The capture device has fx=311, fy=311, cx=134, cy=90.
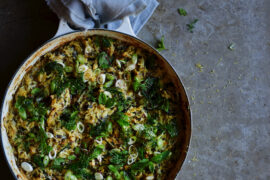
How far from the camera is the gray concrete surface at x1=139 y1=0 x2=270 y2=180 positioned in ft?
11.1

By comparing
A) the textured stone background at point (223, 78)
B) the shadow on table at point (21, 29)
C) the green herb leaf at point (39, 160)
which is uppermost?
the shadow on table at point (21, 29)

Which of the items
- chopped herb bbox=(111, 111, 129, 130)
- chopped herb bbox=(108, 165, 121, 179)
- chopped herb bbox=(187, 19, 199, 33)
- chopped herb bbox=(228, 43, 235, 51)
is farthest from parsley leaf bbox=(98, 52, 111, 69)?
chopped herb bbox=(228, 43, 235, 51)

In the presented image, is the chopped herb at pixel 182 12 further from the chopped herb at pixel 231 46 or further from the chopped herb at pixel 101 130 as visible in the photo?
the chopped herb at pixel 101 130

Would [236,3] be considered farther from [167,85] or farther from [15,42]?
[15,42]

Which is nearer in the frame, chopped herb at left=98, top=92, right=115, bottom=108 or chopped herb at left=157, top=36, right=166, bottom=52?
chopped herb at left=98, top=92, right=115, bottom=108

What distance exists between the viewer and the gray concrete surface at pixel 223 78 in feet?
11.1

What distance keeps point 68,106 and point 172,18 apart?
4.82 feet

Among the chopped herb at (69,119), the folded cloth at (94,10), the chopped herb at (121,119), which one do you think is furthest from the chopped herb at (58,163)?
the folded cloth at (94,10)

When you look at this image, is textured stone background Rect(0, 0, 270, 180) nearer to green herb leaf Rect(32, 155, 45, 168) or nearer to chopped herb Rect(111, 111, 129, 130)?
chopped herb Rect(111, 111, 129, 130)

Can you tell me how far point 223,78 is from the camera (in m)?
3.44

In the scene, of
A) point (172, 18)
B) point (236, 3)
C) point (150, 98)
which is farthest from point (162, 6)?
point (150, 98)

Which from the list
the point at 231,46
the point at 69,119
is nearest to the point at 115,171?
the point at 69,119

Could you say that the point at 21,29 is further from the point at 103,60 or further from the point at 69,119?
the point at 69,119

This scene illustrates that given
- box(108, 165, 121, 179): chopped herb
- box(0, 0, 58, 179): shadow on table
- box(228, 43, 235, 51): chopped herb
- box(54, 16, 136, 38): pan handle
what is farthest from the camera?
box(228, 43, 235, 51): chopped herb
